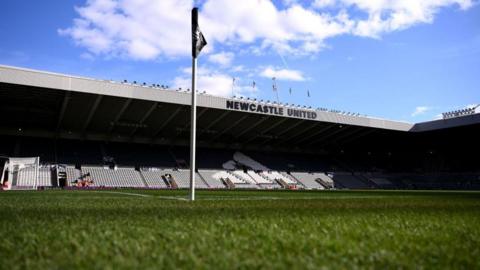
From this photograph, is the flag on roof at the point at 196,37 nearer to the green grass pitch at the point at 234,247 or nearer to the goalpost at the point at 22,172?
the green grass pitch at the point at 234,247

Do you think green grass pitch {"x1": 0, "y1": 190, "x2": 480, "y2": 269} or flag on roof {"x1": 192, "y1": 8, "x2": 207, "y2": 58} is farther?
flag on roof {"x1": 192, "y1": 8, "x2": 207, "y2": 58}

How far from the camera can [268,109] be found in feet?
153

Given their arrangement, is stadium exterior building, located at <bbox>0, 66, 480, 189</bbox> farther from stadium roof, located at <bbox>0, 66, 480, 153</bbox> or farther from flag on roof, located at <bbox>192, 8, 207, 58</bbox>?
flag on roof, located at <bbox>192, 8, 207, 58</bbox>

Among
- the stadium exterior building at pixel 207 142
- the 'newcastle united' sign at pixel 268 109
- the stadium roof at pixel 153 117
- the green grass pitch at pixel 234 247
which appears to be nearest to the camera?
the green grass pitch at pixel 234 247

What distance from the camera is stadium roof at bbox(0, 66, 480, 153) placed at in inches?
1426

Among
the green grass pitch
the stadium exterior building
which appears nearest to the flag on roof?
the green grass pitch

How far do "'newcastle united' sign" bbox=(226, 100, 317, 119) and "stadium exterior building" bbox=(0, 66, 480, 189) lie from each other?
0.37 feet

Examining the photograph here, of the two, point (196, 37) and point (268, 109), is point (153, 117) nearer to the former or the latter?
point (268, 109)

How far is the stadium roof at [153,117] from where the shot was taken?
3622 cm

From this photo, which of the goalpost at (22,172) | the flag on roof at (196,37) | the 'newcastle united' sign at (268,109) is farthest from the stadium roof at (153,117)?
the flag on roof at (196,37)

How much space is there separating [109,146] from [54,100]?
1271 cm

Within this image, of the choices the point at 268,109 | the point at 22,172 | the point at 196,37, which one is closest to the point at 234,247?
the point at 196,37

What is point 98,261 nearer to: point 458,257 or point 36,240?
point 36,240

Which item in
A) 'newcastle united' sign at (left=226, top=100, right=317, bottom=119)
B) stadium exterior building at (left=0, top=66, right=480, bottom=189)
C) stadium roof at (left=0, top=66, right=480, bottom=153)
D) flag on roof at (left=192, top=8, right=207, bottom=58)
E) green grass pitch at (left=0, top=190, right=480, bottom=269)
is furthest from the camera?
'newcastle united' sign at (left=226, top=100, right=317, bottom=119)
